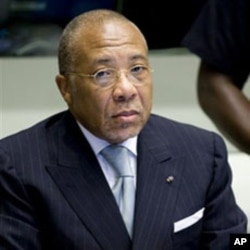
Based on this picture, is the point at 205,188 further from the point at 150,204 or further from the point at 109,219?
the point at 109,219

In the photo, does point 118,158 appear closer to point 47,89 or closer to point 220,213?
point 220,213

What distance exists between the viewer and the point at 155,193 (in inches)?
58.6

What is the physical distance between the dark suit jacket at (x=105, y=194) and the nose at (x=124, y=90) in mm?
176

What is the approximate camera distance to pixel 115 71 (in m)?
1.40

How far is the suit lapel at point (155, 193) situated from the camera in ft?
4.73

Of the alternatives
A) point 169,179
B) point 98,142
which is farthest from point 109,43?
point 169,179

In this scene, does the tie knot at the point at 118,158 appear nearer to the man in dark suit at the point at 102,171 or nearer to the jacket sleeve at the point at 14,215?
the man in dark suit at the point at 102,171

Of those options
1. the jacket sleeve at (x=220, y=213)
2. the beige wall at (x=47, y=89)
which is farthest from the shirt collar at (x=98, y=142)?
the beige wall at (x=47, y=89)

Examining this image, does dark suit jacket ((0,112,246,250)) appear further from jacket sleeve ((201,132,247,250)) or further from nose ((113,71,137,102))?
nose ((113,71,137,102))

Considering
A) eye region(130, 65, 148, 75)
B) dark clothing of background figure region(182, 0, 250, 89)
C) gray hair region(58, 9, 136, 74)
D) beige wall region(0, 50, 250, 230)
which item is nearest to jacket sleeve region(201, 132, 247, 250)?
dark clothing of background figure region(182, 0, 250, 89)

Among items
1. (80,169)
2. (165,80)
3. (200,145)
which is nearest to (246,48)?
(200,145)

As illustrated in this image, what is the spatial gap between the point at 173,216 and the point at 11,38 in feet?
3.76

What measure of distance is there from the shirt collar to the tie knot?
0.03ft

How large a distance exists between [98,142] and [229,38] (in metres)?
0.41
